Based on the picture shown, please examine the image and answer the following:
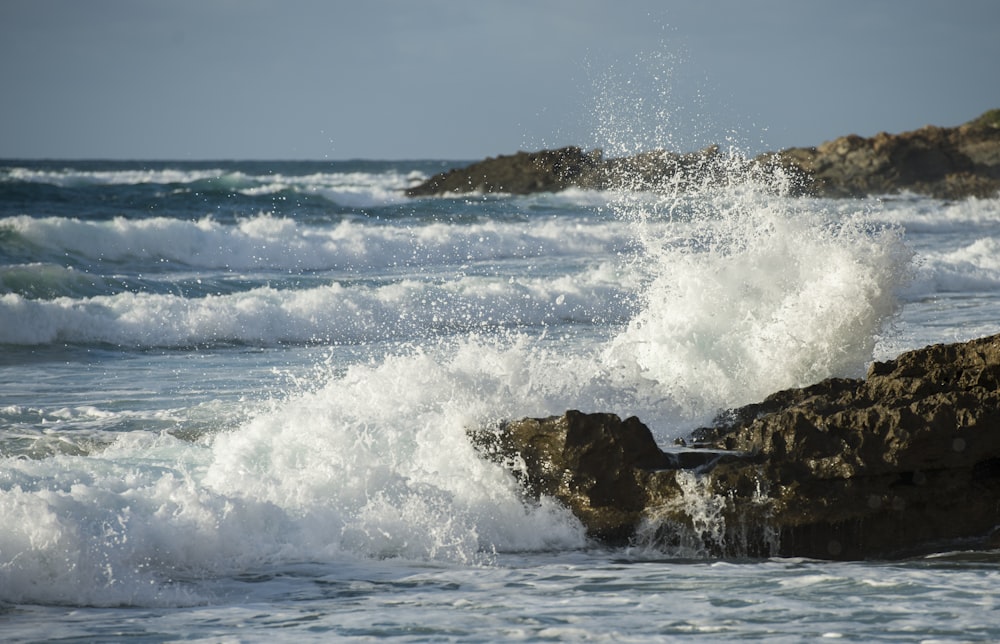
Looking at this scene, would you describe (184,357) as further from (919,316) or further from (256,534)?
(919,316)

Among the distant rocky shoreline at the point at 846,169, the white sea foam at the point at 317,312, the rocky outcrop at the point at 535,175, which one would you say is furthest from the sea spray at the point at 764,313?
the rocky outcrop at the point at 535,175

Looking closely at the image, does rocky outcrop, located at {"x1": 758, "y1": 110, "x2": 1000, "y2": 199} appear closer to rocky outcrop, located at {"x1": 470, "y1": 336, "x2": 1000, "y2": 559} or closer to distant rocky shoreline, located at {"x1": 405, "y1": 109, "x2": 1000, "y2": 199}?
distant rocky shoreline, located at {"x1": 405, "y1": 109, "x2": 1000, "y2": 199}

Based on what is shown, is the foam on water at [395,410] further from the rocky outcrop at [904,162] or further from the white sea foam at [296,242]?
the rocky outcrop at [904,162]

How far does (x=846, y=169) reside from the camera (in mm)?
51688

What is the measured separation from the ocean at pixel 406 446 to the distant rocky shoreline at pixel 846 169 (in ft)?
95.3

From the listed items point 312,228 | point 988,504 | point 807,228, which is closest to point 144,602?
point 988,504

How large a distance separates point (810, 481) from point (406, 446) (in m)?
2.38

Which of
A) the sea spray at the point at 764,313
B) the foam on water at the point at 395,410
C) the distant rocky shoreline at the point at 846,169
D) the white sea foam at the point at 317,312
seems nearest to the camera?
the foam on water at the point at 395,410

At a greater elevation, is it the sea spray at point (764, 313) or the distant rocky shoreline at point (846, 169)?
the distant rocky shoreline at point (846, 169)

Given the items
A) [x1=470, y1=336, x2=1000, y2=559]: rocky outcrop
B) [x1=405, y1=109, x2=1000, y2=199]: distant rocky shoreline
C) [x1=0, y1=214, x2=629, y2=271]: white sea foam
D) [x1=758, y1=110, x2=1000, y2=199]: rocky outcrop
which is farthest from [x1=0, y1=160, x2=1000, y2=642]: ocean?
[x1=758, y1=110, x2=1000, y2=199]: rocky outcrop

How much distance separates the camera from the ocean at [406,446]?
16.4ft

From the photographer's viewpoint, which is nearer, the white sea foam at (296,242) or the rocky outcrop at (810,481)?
the rocky outcrop at (810,481)

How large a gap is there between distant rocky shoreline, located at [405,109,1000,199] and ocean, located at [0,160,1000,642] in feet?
95.3

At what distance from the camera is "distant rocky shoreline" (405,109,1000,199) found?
46812 mm
